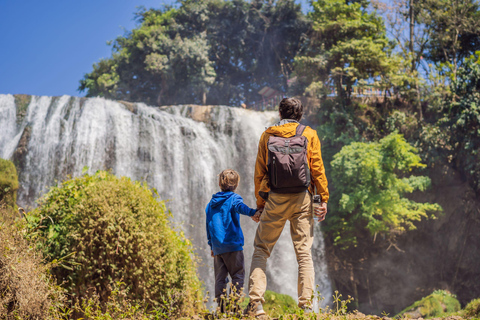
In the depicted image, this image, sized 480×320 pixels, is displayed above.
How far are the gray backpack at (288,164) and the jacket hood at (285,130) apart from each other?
2.2 inches

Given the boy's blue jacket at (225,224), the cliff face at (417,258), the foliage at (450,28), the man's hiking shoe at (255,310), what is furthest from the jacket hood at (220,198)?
the foliage at (450,28)

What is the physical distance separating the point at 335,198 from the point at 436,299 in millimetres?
4683

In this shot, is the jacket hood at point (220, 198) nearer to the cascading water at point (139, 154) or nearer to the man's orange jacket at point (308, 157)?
the man's orange jacket at point (308, 157)

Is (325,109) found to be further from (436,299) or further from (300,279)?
(300,279)

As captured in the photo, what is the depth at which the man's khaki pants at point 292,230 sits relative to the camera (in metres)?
3.65

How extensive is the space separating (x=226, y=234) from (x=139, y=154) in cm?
1070

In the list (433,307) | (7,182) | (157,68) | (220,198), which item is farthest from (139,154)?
(157,68)

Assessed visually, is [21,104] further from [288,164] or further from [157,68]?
[288,164]

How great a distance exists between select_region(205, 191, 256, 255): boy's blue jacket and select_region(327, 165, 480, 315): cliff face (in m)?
12.1

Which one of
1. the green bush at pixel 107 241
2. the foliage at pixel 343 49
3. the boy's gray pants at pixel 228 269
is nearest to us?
the boy's gray pants at pixel 228 269

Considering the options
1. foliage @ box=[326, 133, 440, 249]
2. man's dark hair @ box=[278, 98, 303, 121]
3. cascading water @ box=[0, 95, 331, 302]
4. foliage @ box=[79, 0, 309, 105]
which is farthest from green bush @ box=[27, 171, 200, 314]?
foliage @ box=[79, 0, 309, 105]

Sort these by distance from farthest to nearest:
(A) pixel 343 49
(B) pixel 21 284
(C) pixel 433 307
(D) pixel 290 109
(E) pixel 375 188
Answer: (A) pixel 343 49 < (E) pixel 375 188 < (C) pixel 433 307 < (D) pixel 290 109 < (B) pixel 21 284

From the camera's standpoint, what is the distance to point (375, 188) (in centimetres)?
1416

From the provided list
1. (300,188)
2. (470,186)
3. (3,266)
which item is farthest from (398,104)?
(3,266)
